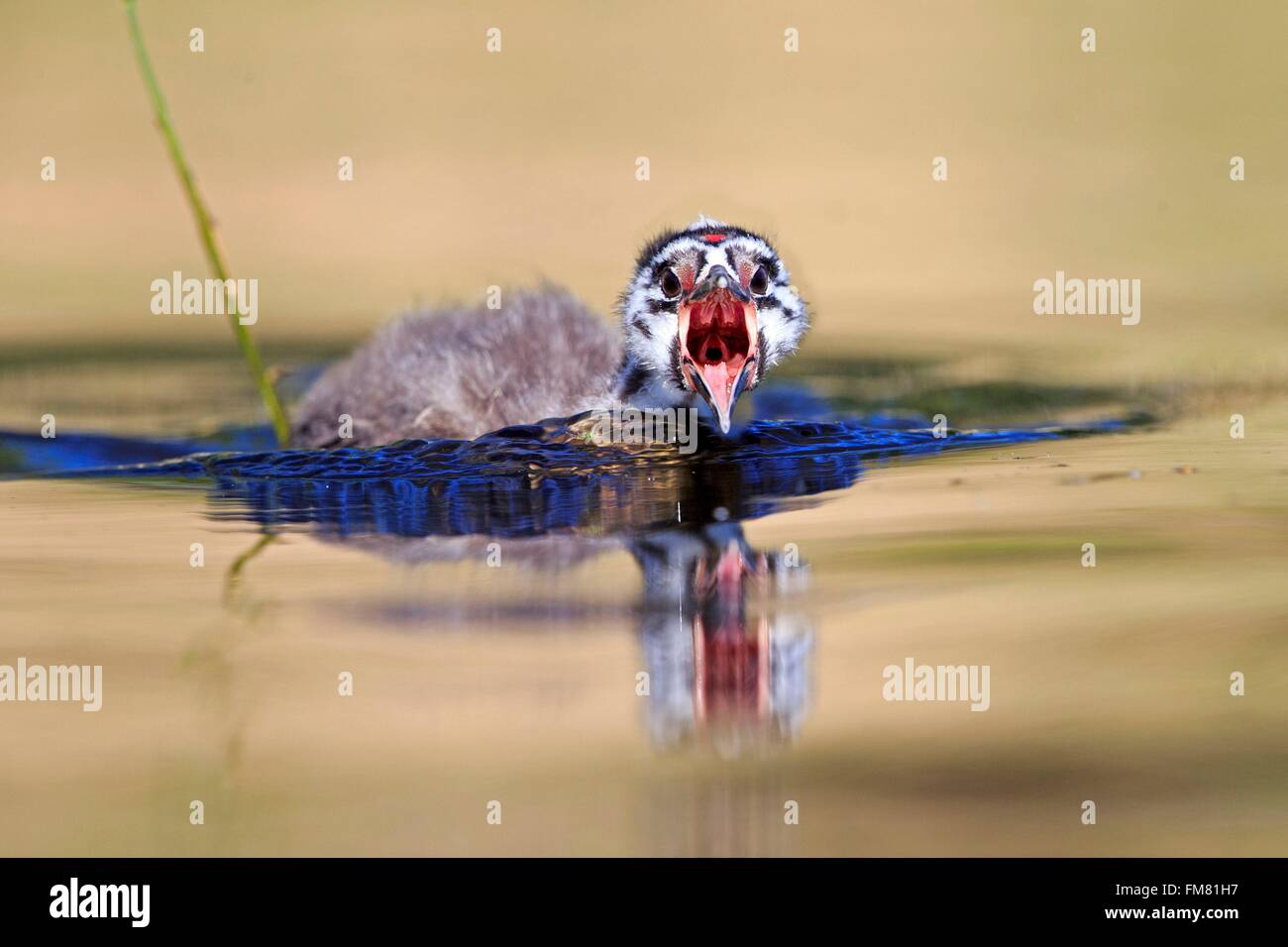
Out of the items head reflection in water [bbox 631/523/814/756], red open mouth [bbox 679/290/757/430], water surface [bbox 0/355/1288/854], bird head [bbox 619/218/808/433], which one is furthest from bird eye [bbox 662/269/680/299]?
head reflection in water [bbox 631/523/814/756]

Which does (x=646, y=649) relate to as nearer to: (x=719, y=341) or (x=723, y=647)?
(x=723, y=647)

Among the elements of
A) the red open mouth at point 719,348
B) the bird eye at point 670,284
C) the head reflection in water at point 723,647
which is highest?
the bird eye at point 670,284

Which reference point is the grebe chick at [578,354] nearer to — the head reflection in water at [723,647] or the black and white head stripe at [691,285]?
the black and white head stripe at [691,285]

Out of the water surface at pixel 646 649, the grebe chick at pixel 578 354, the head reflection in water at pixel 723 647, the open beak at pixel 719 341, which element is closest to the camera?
the water surface at pixel 646 649

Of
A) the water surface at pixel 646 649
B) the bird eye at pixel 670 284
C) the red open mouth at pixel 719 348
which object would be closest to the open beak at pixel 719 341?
the red open mouth at pixel 719 348

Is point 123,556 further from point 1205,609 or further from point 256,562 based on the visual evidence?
point 1205,609

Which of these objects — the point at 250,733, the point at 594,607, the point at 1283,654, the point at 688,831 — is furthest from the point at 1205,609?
the point at 250,733

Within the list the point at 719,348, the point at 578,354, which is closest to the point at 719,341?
the point at 719,348
